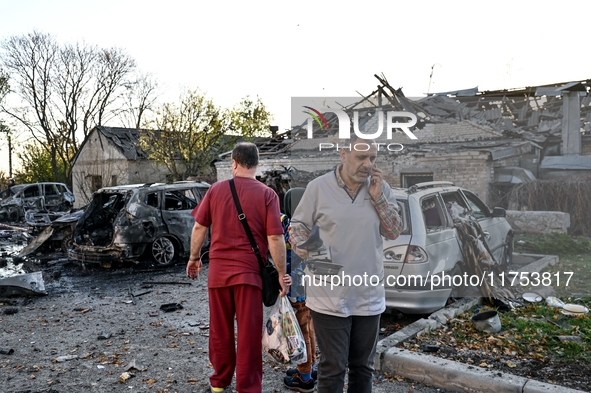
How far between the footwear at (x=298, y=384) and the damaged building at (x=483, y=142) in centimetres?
234

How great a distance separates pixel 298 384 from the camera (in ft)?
12.3

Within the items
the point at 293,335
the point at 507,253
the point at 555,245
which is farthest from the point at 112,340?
the point at 555,245

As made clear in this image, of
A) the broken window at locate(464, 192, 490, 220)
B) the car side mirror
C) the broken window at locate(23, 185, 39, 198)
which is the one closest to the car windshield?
the broken window at locate(464, 192, 490, 220)

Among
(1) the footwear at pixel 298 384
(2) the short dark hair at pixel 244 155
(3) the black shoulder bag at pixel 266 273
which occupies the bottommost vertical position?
(1) the footwear at pixel 298 384

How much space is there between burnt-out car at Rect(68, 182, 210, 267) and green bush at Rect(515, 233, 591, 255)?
621 cm

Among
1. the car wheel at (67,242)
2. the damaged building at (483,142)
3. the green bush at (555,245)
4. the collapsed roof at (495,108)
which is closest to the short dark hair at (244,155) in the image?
the damaged building at (483,142)

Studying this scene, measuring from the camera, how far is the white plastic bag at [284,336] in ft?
11.2

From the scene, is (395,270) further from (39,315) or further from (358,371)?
(39,315)

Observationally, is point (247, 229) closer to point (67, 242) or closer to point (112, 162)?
point (67, 242)

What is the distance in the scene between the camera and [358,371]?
2861 mm

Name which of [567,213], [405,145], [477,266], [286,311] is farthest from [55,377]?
[567,213]

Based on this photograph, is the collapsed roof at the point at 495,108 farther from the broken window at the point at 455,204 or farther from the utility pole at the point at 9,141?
the utility pole at the point at 9,141

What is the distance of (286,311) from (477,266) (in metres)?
2.83

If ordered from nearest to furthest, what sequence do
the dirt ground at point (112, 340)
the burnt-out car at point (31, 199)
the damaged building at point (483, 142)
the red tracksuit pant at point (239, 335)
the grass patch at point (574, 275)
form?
the red tracksuit pant at point (239, 335) < the dirt ground at point (112, 340) < the grass patch at point (574, 275) < the damaged building at point (483, 142) < the burnt-out car at point (31, 199)
